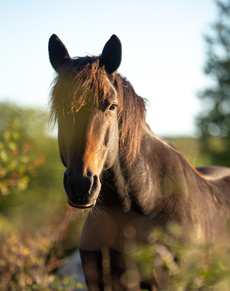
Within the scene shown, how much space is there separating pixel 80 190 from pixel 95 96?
72 centimetres

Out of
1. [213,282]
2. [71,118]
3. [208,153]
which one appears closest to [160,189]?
[71,118]

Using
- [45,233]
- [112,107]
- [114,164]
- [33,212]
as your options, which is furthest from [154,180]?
[33,212]

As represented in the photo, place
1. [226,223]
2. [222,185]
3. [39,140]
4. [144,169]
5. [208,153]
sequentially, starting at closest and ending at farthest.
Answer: [144,169] → [226,223] → [222,185] → [208,153] → [39,140]

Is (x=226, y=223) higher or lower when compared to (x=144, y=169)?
lower

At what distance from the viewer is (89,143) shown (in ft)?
6.58

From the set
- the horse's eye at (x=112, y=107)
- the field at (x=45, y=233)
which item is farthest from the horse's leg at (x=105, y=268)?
the horse's eye at (x=112, y=107)

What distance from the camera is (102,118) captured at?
212 cm

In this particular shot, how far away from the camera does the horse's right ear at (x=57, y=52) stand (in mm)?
2525

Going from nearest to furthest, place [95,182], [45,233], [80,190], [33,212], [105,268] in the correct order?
[80,190] → [95,182] → [105,268] → [45,233] → [33,212]

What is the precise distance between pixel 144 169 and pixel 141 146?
22cm

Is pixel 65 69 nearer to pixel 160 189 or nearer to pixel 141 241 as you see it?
pixel 160 189

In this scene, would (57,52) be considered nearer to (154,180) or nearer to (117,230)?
(154,180)

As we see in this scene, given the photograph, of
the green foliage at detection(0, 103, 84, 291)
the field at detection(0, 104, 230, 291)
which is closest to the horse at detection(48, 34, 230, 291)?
the field at detection(0, 104, 230, 291)

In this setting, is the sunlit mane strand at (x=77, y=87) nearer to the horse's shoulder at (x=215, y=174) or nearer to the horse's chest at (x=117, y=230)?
the horse's chest at (x=117, y=230)
